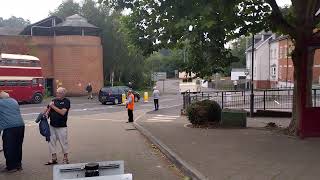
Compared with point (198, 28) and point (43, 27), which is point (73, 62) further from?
point (198, 28)

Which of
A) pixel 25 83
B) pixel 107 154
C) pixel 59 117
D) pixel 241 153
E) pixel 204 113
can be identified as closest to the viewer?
pixel 59 117

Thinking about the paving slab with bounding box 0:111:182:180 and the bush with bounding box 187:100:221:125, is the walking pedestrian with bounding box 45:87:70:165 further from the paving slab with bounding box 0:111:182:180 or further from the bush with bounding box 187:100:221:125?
the bush with bounding box 187:100:221:125

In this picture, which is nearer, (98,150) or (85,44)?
(98,150)

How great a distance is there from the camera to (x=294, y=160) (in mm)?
10648

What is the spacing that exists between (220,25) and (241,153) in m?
6.56

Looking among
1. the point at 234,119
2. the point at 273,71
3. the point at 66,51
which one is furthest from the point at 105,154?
the point at 273,71

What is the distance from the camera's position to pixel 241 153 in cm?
1173

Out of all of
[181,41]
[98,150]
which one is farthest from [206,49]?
[98,150]

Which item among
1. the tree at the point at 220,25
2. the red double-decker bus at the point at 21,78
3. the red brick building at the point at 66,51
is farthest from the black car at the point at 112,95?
the tree at the point at 220,25

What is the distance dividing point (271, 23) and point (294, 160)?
6.44 meters

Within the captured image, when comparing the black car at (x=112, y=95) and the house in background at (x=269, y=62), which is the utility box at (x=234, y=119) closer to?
the black car at (x=112, y=95)

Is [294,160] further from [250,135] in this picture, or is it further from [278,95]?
[278,95]

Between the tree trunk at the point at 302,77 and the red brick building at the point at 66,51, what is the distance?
148ft

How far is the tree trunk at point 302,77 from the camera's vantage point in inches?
569
